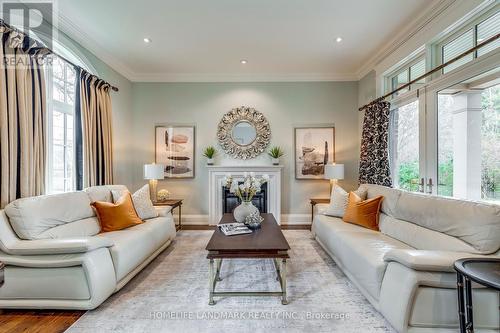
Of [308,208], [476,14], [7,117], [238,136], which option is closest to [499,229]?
[476,14]

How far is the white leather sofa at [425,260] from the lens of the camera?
1688 mm

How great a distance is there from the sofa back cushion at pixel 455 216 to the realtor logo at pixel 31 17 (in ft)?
15.1

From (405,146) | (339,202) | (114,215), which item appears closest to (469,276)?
(339,202)

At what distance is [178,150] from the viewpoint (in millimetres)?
5039

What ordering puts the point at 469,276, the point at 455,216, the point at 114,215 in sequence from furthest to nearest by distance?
1. the point at 114,215
2. the point at 455,216
3. the point at 469,276

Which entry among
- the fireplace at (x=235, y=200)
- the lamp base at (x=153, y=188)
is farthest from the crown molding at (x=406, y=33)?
the lamp base at (x=153, y=188)

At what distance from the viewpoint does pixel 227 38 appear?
140 inches

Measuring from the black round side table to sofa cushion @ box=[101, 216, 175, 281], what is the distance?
8.92 feet

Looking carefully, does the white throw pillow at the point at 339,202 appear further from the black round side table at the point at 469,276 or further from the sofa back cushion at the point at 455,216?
the black round side table at the point at 469,276

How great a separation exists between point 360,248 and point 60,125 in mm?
4020

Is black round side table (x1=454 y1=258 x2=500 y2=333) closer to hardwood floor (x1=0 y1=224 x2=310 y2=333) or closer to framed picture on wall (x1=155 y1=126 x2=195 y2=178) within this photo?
hardwood floor (x1=0 y1=224 x2=310 y2=333)

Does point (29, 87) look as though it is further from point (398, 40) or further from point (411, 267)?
point (398, 40)

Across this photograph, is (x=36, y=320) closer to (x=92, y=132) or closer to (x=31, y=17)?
(x=92, y=132)

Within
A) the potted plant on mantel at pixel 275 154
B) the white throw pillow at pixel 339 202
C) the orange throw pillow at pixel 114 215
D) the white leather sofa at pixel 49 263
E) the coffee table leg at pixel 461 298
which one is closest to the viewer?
the coffee table leg at pixel 461 298
